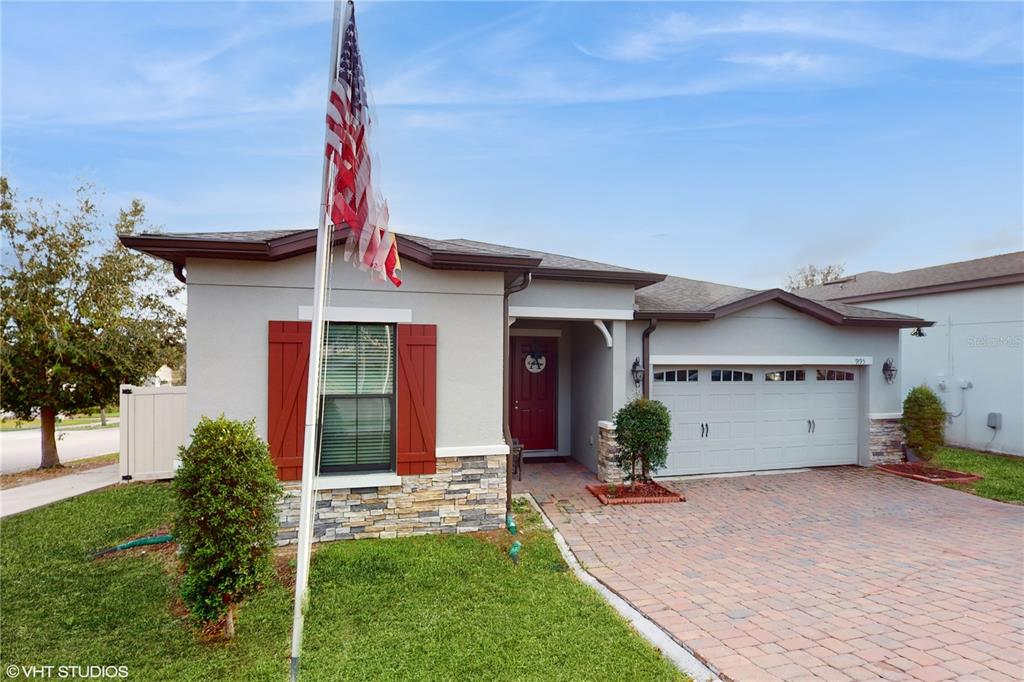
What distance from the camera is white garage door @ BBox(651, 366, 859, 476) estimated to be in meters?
8.96

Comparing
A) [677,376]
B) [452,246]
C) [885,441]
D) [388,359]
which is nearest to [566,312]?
[452,246]

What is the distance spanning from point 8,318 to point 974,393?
2198 cm

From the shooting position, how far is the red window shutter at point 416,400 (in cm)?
578

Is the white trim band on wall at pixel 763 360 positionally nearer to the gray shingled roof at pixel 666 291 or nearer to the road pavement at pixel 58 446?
the gray shingled roof at pixel 666 291

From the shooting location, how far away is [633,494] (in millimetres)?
7535

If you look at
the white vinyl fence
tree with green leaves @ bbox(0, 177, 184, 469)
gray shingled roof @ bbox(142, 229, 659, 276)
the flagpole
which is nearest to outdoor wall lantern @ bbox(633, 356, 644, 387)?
gray shingled roof @ bbox(142, 229, 659, 276)

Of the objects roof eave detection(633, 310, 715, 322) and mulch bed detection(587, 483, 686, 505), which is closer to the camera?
mulch bed detection(587, 483, 686, 505)

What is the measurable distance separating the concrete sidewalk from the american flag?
774cm

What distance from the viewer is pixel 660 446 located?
296 inches

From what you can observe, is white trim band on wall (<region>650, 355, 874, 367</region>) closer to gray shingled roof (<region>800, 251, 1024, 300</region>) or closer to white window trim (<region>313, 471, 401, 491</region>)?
gray shingled roof (<region>800, 251, 1024, 300</region>)

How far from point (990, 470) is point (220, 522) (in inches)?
Answer: 520

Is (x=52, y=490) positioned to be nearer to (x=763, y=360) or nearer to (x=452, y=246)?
(x=452, y=246)

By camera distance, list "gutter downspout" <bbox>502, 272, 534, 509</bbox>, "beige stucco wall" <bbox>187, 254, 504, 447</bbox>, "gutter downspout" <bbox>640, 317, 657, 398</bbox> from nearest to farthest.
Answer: "beige stucco wall" <bbox>187, 254, 504, 447</bbox> < "gutter downspout" <bbox>502, 272, 534, 509</bbox> < "gutter downspout" <bbox>640, 317, 657, 398</bbox>

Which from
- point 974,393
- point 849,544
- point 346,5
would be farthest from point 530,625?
point 974,393
